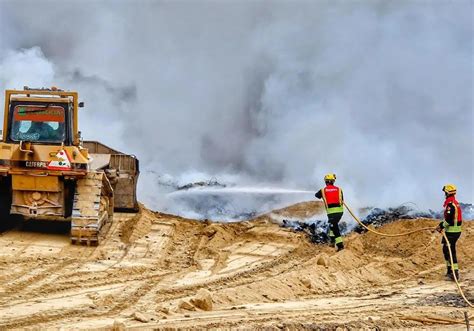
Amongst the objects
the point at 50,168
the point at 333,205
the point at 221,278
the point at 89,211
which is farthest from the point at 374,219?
the point at 50,168

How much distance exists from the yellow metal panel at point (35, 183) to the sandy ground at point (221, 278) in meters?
0.90

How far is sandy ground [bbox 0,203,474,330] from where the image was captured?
7.50 meters

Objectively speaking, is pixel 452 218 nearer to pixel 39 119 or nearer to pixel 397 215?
pixel 397 215

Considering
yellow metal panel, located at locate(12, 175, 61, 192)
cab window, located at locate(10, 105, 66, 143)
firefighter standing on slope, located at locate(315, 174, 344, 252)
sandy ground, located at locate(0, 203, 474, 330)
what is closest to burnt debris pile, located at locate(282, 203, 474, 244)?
sandy ground, located at locate(0, 203, 474, 330)

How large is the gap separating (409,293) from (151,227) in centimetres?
615

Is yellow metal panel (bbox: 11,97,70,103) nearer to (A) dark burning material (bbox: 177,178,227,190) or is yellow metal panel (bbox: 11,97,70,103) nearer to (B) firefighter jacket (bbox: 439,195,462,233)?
(A) dark burning material (bbox: 177,178,227,190)

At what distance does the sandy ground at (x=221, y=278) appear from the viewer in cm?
750

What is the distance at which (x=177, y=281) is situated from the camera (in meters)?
9.95

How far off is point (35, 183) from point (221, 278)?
423 centimetres

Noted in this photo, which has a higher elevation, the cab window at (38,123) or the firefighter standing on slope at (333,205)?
the cab window at (38,123)

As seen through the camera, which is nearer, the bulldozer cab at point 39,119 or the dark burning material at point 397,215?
the bulldozer cab at point 39,119

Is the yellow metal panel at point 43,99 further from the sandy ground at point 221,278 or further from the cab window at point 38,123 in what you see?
the sandy ground at point 221,278

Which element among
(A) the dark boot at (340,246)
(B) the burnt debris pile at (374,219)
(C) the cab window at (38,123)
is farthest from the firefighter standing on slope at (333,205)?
(C) the cab window at (38,123)

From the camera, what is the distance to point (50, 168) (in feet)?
41.5
